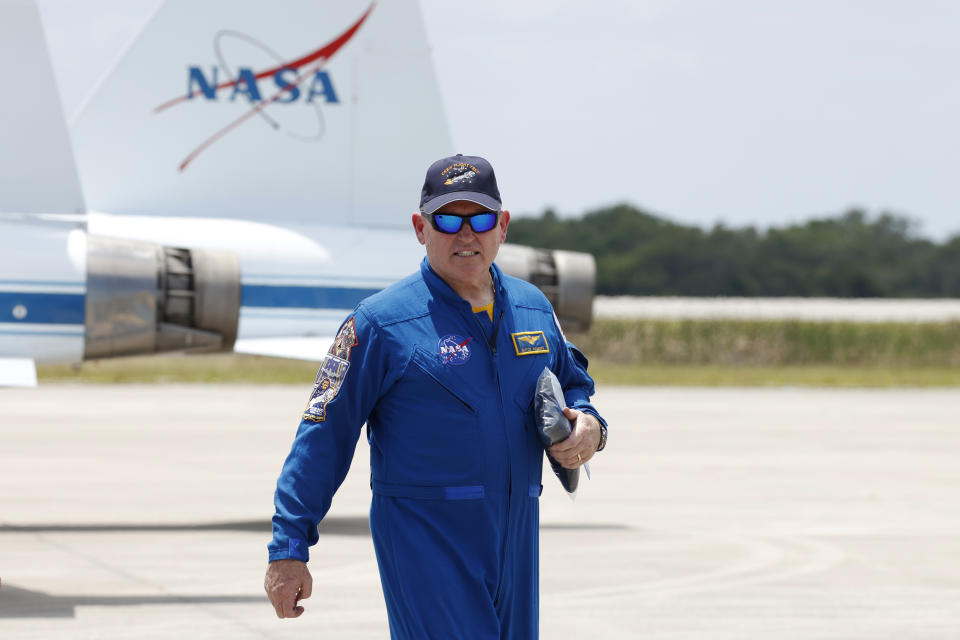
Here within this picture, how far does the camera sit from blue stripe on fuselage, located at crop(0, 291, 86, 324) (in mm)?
10531

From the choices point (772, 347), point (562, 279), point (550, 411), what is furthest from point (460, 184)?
point (772, 347)

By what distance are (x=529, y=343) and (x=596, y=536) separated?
23.1 feet

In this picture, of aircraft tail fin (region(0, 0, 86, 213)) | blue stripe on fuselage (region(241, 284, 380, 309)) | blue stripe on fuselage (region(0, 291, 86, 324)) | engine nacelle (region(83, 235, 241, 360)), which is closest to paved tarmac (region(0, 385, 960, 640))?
engine nacelle (region(83, 235, 241, 360))

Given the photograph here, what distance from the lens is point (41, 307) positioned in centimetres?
1056

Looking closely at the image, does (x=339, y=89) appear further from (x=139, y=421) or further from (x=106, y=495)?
(x=139, y=421)

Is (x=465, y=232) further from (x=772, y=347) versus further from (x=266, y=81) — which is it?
(x=772, y=347)

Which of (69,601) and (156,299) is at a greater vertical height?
(156,299)

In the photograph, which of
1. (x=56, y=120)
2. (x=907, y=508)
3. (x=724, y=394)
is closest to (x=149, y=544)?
(x=56, y=120)

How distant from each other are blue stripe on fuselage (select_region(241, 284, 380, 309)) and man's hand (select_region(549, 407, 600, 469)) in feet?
25.1

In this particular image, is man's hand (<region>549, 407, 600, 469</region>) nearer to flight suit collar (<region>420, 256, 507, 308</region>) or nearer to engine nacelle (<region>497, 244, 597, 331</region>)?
flight suit collar (<region>420, 256, 507, 308</region>)

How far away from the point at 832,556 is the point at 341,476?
6798mm

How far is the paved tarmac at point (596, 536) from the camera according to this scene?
823cm

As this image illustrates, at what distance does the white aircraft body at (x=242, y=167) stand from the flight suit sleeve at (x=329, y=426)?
6655mm

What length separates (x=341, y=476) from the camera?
4539mm
